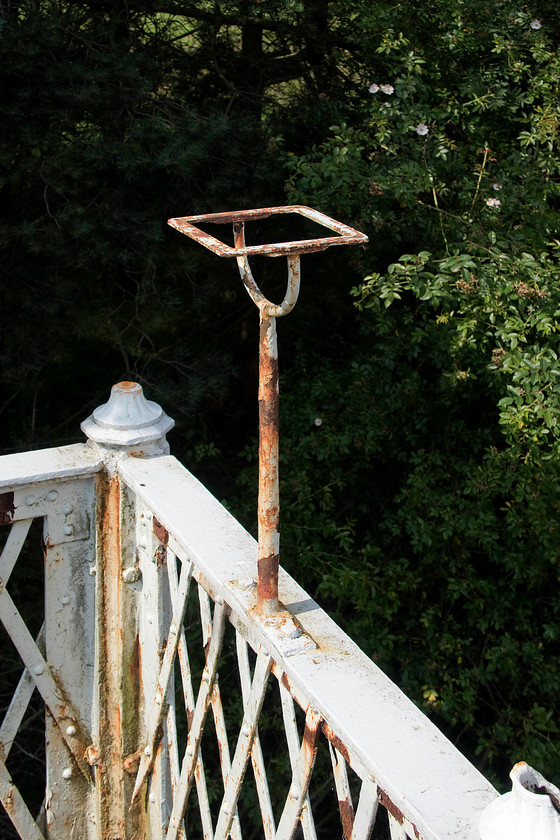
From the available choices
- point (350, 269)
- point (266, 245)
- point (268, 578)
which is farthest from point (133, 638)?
point (350, 269)

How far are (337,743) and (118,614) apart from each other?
822 millimetres

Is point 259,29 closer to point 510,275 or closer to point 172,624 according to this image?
point 510,275

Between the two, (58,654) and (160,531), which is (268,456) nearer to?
(160,531)

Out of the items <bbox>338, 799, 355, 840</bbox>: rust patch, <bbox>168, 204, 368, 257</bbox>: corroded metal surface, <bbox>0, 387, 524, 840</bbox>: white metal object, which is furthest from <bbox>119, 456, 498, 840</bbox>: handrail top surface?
<bbox>168, 204, 368, 257</bbox>: corroded metal surface

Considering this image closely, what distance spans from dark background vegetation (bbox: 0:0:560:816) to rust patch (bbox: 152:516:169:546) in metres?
2.15

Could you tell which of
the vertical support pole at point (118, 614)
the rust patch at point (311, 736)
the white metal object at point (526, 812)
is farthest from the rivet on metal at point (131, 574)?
the white metal object at point (526, 812)

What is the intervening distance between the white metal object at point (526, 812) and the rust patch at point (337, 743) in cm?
26

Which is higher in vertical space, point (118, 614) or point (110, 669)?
point (118, 614)

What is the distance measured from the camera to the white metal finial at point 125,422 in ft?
5.86

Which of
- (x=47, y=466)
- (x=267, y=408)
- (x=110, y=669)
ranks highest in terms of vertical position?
(x=267, y=408)

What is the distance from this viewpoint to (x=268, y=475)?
1326 mm

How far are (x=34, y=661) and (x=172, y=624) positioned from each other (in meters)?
0.36

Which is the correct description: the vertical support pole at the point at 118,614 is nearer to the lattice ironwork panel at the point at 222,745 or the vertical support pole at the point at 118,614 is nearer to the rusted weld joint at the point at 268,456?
the lattice ironwork panel at the point at 222,745

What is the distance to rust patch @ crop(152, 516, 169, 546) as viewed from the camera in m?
1.69
